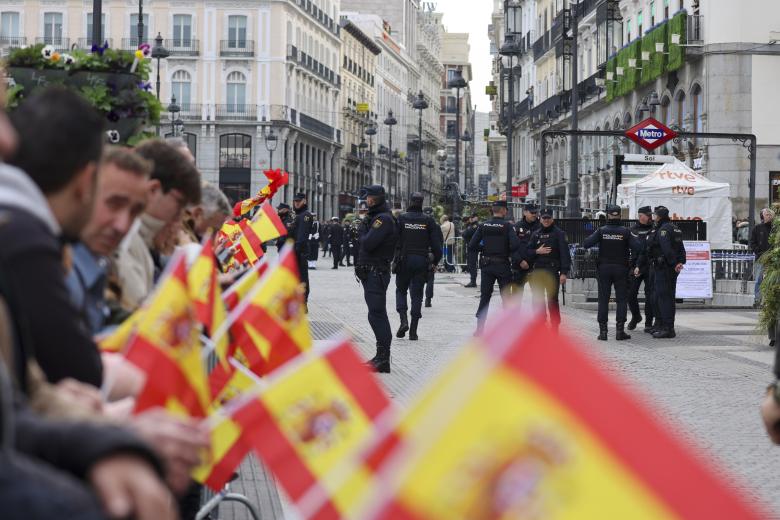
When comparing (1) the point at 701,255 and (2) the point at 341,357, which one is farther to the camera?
(1) the point at 701,255

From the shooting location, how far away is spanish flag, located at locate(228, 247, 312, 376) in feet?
11.5

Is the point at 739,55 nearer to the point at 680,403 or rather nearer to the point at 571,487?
the point at 680,403

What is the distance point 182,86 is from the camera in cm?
8356

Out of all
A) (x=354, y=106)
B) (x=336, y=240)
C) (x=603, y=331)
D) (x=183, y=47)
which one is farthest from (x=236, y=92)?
(x=603, y=331)

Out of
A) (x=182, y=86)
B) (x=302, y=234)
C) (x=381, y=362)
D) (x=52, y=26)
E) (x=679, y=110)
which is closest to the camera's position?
(x=381, y=362)

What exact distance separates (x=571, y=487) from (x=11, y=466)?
738 mm

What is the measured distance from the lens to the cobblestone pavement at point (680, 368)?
8516 mm

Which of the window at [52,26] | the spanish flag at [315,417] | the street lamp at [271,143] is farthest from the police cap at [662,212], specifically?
the window at [52,26]

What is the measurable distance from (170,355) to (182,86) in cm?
8241

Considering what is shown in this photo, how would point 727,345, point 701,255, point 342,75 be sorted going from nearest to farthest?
point 727,345
point 701,255
point 342,75

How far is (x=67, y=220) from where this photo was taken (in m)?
2.49

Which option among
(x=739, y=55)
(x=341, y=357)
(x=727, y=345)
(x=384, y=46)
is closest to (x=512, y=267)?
(x=727, y=345)

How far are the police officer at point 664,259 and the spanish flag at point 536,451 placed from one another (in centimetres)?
1700

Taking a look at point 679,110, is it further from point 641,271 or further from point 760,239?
point 641,271
